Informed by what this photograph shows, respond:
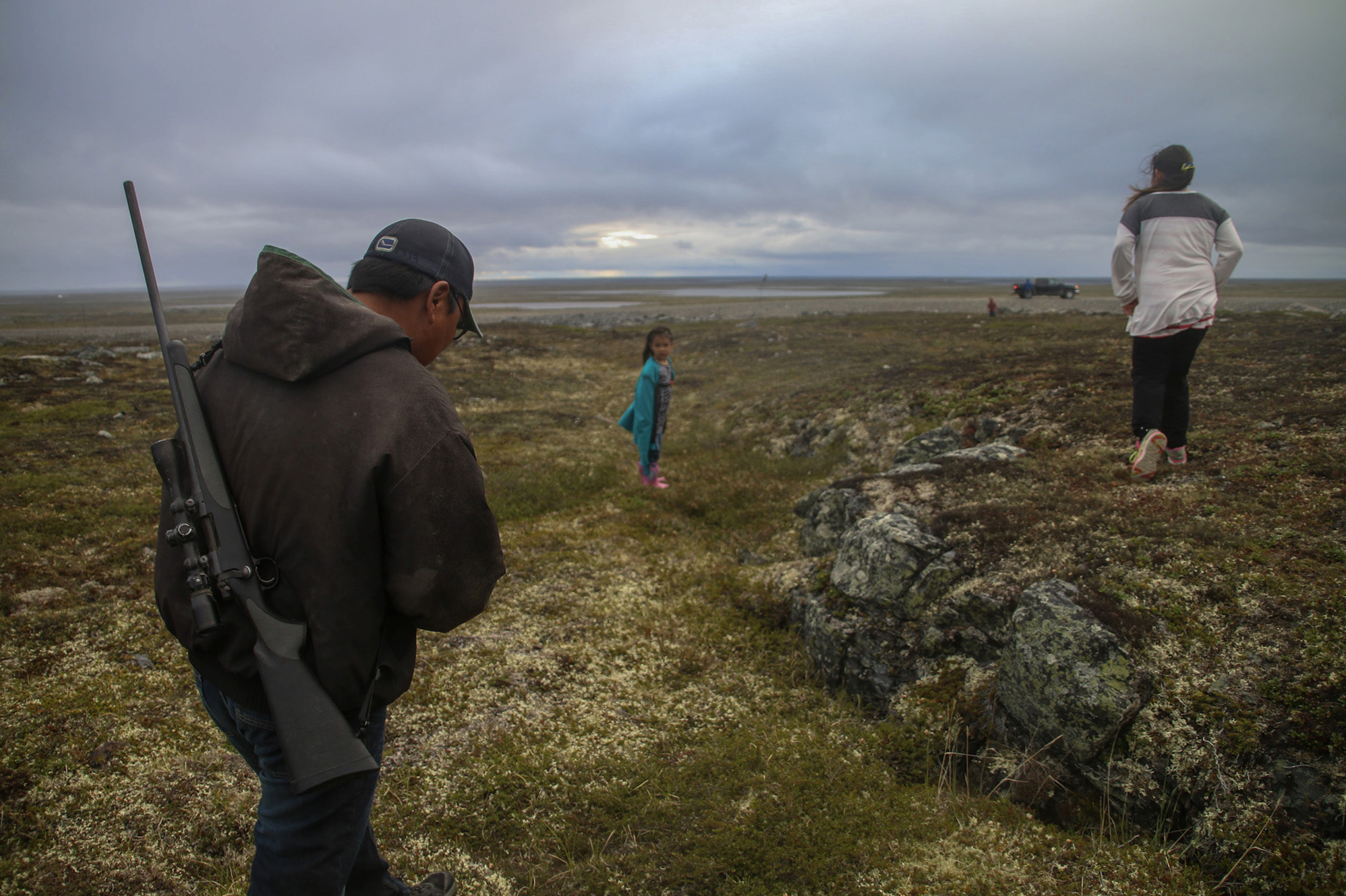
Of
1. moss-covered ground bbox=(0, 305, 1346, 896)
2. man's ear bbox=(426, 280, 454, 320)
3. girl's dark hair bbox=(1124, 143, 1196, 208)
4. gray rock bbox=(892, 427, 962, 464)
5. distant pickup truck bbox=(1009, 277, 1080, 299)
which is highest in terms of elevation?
distant pickup truck bbox=(1009, 277, 1080, 299)

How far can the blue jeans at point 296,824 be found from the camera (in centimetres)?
245

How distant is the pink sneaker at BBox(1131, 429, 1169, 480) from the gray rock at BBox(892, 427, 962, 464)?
3226 millimetres

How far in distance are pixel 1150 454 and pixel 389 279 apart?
8093 mm

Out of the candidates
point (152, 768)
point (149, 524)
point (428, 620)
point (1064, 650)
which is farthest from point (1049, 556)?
point (149, 524)

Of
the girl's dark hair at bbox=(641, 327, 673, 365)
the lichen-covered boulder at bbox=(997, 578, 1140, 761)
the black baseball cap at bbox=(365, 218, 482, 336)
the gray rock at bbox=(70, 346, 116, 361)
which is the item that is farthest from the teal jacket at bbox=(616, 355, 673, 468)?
the gray rock at bbox=(70, 346, 116, 361)

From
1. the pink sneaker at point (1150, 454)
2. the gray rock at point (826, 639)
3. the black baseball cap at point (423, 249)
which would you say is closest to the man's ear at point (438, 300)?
the black baseball cap at point (423, 249)

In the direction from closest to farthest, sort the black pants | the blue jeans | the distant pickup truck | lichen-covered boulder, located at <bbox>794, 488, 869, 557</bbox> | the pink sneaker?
1. the blue jeans
2. the black pants
3. the pink sneaker
4. lichen-covered boulder, located at <bbox>794, 488, 869, 557</bbox>
5. the distant pickup truck

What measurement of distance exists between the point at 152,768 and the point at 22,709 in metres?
1.51

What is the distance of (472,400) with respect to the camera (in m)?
20.3

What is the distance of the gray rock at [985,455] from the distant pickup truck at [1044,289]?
6622cm

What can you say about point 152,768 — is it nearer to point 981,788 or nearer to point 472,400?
point 981,788

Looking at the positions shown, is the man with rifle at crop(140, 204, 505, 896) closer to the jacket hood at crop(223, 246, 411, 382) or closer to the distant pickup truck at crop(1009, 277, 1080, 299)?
the jacket hood at crop(223, 246, 411, 382)

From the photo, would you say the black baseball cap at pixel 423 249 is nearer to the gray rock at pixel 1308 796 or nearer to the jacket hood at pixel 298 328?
the jacket hood at pixel 298 328

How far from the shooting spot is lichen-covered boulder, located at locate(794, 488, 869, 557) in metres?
8.20
